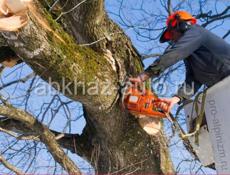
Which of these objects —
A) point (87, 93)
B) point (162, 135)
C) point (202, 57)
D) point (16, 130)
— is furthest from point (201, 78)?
point (16, 130)

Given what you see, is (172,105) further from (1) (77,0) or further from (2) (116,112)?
(1) (77,0)

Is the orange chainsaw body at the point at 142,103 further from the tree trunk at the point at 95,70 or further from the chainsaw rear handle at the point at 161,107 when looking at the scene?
the tree trunk at the point at 95,70

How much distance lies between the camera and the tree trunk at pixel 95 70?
9.42ft

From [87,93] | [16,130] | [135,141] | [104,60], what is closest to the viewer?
[87,93]

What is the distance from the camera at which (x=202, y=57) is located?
327 cm

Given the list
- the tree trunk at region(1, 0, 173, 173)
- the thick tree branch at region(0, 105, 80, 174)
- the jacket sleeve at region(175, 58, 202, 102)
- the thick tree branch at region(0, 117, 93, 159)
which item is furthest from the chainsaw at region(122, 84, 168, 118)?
the thick tree branch at region(0, 117, 93, 159)

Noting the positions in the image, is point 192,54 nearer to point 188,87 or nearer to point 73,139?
point 188,87

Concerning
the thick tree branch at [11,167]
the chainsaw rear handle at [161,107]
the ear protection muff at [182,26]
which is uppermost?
the ear protection muff at [182,26]

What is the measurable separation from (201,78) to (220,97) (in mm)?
236

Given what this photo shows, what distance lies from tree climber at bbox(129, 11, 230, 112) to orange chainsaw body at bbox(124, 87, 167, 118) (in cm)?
6

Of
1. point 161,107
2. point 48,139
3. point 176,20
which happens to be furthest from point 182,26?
point 48,139

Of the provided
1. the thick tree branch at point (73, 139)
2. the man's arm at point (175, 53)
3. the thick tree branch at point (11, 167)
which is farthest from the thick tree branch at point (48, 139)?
the man's arm at point (175, 53)

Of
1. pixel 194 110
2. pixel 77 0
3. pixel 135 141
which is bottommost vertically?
pixel 135 141

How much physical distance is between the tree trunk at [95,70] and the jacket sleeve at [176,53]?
392mm
